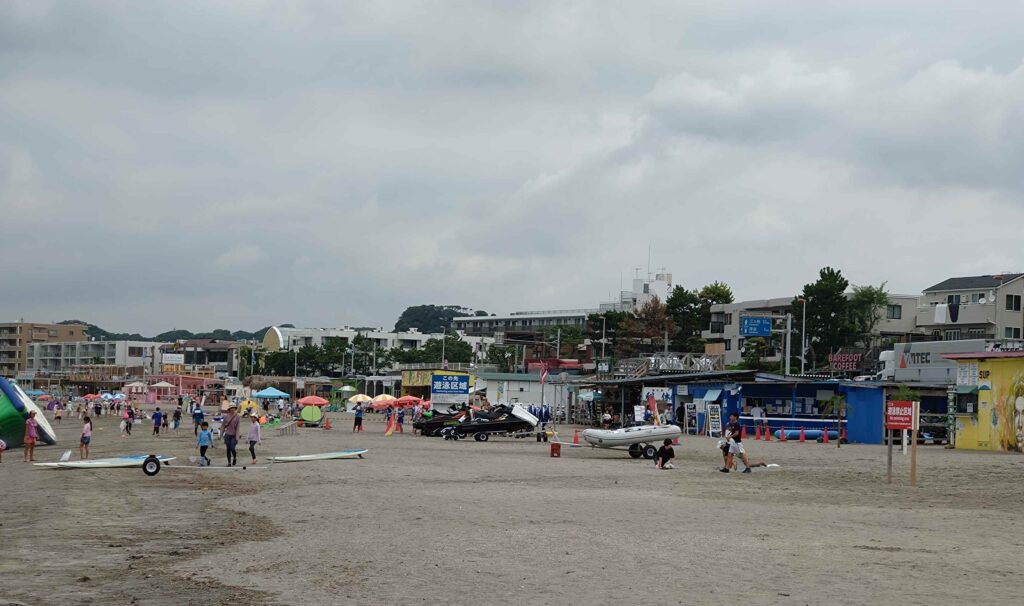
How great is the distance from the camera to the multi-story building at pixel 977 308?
8531cm

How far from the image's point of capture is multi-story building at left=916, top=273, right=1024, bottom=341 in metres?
85.3

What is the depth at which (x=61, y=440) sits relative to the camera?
54375mm

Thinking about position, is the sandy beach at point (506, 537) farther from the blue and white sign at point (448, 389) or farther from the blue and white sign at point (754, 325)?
the blue and white sign at point (754, 325)

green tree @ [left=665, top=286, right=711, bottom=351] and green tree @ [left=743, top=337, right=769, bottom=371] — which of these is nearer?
green tree @ [left=743, top=337, right=769, bottom=371]

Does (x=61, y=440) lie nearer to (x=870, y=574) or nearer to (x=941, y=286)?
(x=870, y=574)

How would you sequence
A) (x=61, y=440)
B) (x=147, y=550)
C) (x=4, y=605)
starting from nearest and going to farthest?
(x=4, y=605) → (x=147, y=550) → (x=61, y=440)

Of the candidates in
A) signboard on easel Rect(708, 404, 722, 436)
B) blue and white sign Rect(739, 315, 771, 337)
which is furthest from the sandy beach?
blue and white sign Rect(739, 315, 771, 337)

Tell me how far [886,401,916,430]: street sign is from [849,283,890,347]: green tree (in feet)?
226

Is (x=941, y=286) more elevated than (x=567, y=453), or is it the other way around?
(x=941, y=286)

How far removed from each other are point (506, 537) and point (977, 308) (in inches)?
3116

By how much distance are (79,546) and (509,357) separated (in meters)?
139

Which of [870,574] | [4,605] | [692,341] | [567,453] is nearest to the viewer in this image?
[4,605]

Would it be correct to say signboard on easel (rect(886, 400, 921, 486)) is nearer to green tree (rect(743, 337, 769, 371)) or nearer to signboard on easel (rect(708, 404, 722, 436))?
signboard on easel (rect(708, 404, 722, 436))

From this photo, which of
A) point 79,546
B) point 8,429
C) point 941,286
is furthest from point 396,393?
point 79,546
